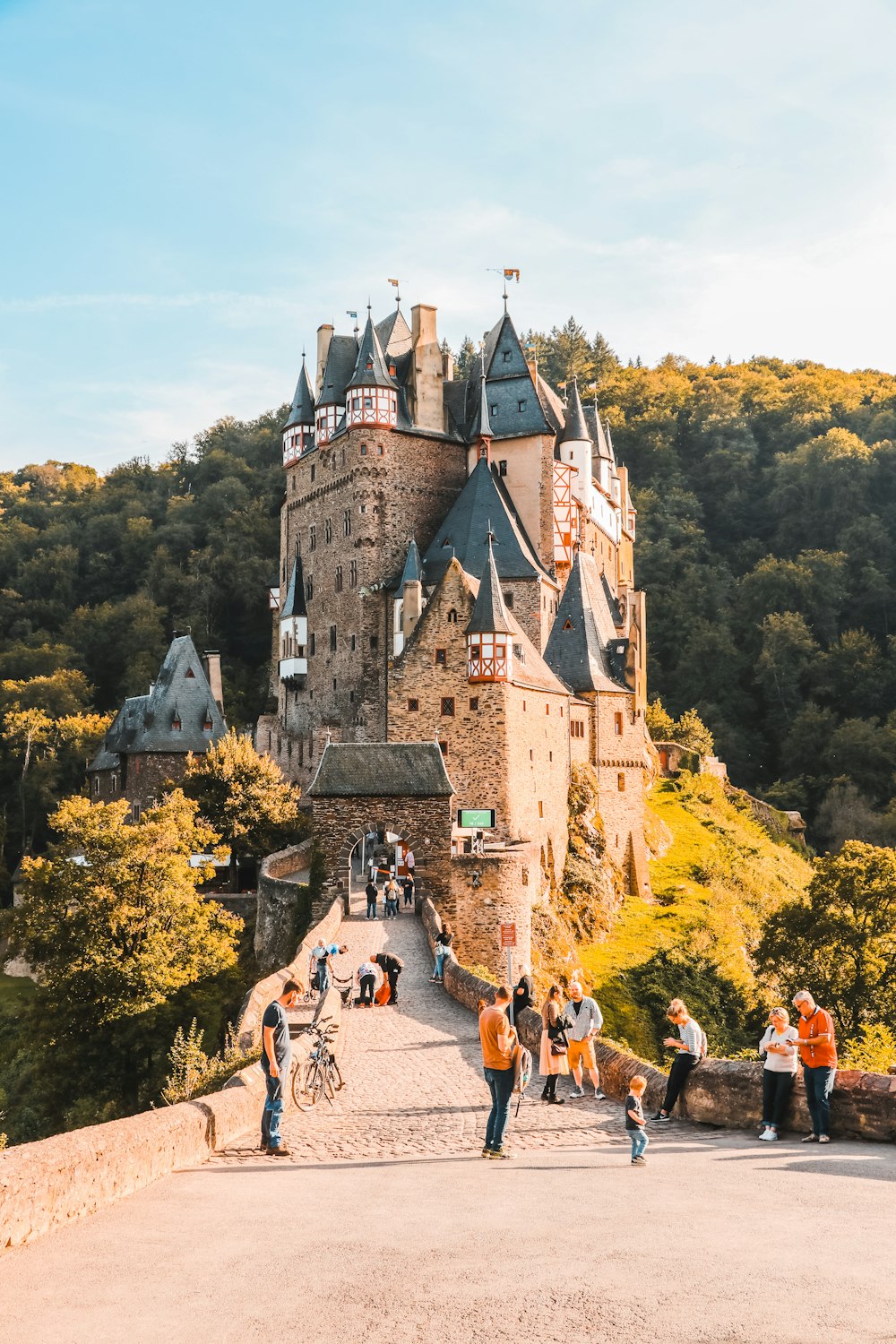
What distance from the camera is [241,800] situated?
44.5 meters

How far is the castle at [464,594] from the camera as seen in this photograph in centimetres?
4022

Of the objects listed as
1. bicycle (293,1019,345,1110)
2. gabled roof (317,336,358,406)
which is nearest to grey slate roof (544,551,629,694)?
gabled roof (317,336,358,406)

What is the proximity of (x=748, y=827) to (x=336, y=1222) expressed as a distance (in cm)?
6046

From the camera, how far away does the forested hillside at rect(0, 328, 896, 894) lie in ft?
249

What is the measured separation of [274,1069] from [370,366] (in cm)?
4777

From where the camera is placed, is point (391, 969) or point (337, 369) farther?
point (337, 369)

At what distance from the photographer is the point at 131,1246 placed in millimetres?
8156

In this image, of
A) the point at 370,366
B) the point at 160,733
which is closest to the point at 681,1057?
the point at 370,366

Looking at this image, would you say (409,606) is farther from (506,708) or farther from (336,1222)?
(336,1222)

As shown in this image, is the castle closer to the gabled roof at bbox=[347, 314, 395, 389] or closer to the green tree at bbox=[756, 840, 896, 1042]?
the gabled roof at bbox=[347, 314, 395, 389]

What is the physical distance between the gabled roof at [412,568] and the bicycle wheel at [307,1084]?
3688 cm

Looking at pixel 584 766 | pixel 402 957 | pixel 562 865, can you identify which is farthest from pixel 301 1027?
pixel 584 766

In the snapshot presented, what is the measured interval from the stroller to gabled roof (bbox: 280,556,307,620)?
3738cm

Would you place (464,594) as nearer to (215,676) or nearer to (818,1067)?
(818,1067)
